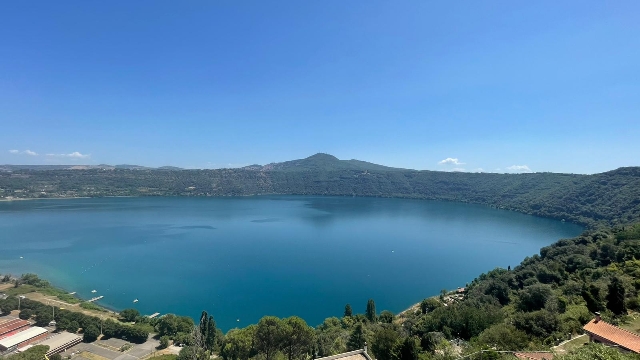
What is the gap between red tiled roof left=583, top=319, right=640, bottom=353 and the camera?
9.17m

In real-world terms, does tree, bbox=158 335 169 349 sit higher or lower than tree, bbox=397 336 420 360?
lower

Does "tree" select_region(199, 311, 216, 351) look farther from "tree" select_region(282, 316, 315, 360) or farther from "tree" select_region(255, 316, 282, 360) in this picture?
"tree" select_region(282, 316, 315, 360)

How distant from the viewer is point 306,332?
53.6 feet

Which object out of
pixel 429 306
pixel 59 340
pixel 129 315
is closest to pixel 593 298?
pixel 429 306

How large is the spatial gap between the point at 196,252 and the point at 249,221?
28.7m

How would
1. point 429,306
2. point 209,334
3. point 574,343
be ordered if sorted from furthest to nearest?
1. point 429,306
2. point 209,334
3. point 574,343

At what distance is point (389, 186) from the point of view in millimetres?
152375

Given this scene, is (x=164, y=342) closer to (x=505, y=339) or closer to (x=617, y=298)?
(x=505, y=339)

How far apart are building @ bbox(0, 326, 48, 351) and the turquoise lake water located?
749 centimetres

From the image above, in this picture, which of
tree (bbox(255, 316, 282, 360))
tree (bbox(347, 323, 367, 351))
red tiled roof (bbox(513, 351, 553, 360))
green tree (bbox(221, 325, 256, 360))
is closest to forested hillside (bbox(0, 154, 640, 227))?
tree (bbox(347, 323, 367, 351))

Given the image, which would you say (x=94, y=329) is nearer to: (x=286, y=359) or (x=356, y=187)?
(x=286, y=359)

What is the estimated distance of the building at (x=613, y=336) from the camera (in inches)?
362

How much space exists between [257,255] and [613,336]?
138ft

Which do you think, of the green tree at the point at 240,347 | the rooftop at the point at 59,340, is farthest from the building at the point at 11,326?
the green tree at the point at 240,347
